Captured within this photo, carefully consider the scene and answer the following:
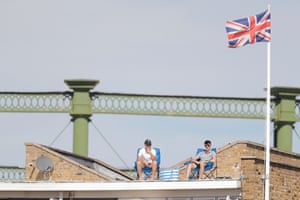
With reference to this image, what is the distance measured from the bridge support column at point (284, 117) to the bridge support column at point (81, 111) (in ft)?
17.2

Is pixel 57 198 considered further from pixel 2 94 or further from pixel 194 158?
pixel 2 94

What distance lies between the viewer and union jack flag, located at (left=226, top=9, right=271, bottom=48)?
29453 millimetres

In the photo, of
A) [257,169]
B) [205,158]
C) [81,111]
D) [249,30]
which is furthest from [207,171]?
[81,111]

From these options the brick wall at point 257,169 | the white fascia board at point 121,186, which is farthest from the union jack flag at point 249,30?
the white fascia board at point 121,186

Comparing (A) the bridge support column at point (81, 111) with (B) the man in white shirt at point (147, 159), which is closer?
(B) the man in white shirt at point (147, 159)

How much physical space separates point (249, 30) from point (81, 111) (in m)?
9.24

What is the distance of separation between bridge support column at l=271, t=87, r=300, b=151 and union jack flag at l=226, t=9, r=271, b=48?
26.2 feet

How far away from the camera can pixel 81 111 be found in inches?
1480

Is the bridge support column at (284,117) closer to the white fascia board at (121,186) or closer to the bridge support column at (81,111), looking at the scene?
the bridge support column at (81,111)

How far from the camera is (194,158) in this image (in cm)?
2808

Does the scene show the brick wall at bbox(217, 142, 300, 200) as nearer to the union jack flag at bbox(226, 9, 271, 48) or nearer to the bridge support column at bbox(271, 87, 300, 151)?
the union jack flag at bbox(226, 9, 271, 48)

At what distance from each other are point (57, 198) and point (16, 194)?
904mm

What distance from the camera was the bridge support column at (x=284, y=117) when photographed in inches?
1481

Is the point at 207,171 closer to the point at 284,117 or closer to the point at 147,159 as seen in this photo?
the point at 147,159
